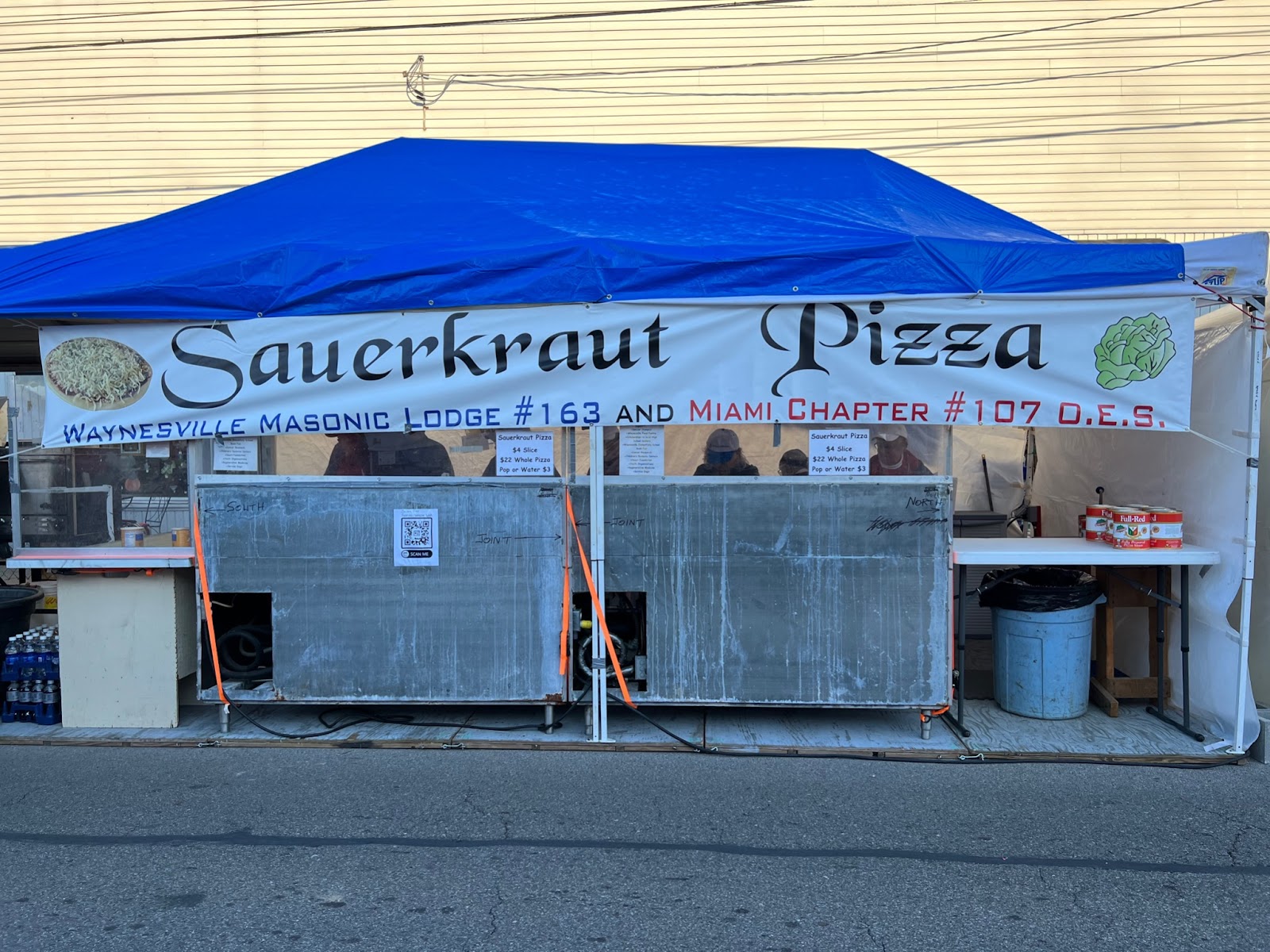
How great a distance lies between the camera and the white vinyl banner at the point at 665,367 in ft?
18.9

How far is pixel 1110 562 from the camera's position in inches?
237

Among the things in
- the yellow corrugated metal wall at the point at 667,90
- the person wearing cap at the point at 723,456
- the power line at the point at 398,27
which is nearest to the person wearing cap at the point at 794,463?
the person wearing cap at the point at 723,456

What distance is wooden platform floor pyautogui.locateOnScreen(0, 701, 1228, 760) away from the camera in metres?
5.88

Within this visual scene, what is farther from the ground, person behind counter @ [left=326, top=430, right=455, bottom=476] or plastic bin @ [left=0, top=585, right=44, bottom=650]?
person behind counter @ [left=326, top=430, right=455, bottom=476]

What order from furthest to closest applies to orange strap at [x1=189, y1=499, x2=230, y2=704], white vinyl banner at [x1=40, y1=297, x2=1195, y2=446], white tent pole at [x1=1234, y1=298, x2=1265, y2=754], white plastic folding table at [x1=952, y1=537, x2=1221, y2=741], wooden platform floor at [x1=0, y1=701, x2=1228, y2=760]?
1. orange strap at [x1=189, y1=499, x2=230, y2=704]
2. white plastic folding table at [x1=952, y1=537, x2=1221, y2=741]
3. wooden platform floor at [x1=0, y1=701, x2=1228, y2=760]
4. white vinyl banner at [x1=40, y1=297, x2=1195, y2=446]
5. white tent pole at [x1=1234, y1=298, x2=1265, y2=754]

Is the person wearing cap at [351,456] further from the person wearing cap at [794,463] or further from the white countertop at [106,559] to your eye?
the person wearing cap at [794,463]

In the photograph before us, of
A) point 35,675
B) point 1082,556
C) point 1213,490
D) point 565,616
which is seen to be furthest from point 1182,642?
point 35,675

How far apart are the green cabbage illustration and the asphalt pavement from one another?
2.25 metres

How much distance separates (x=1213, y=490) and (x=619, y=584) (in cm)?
372

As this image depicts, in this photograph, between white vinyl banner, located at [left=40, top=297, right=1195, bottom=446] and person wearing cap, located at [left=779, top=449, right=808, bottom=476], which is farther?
person wearing cap, located at [left=779, top=449, right=808, bottom=476]

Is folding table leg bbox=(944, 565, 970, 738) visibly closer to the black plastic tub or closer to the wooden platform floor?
the wooden platform floor

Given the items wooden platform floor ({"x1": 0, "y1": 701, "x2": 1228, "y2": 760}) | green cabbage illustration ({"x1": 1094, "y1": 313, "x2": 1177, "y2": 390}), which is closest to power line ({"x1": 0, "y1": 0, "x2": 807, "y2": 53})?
green cabbage illustration ({"x1": 1094, "y1": 313, "x2": 1177, "y2": 390})

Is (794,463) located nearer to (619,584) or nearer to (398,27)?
(619,584)

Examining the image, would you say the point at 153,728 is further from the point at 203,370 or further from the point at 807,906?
the point at 807,906
